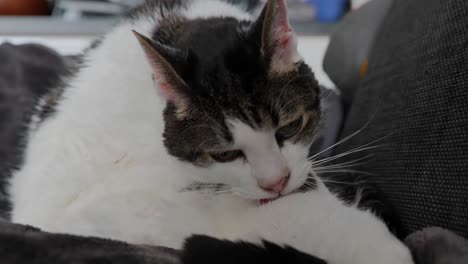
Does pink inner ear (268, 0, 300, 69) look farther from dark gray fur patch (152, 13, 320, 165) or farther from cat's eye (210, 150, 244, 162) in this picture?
cat's eye (210, 150, 244, 162)

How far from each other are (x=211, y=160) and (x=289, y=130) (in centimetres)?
16

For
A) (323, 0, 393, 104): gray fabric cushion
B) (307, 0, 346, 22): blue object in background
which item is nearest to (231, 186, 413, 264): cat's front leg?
(323, 0, 393, 104): gray fabric cushion

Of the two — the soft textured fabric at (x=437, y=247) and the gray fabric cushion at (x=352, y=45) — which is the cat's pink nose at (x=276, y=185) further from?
the gray fabric cushion at (x=352, y=45)

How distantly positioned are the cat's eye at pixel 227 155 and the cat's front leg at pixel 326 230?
0.32ft

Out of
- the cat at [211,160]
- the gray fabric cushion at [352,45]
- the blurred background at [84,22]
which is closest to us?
the cat at [211,160]

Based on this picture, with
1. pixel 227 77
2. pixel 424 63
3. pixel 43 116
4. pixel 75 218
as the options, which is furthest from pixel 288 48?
pixel 43 116

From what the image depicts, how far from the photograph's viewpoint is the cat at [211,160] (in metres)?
0.71

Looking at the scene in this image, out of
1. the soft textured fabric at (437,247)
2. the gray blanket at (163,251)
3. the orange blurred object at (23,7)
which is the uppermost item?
the gray blanket at (163,251)

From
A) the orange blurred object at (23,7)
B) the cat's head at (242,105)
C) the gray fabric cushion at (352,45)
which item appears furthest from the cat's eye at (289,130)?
the orange blurred object at (23,7)

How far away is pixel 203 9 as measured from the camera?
108cm

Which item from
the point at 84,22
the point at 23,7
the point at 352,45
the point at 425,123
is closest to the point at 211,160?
the point at 425,123

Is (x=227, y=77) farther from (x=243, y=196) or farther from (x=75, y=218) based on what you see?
(x=75, y=218)

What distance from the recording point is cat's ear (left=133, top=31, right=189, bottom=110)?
73cm

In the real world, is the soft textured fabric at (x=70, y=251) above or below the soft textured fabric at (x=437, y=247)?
above
